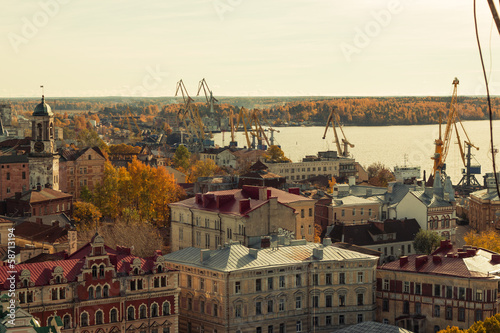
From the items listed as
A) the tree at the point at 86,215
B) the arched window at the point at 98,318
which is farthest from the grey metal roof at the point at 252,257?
the tree at the point at 86,215

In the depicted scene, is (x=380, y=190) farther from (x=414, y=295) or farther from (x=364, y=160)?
(x=364, y=160)

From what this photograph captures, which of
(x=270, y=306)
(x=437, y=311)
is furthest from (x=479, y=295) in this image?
(x=270, y=306)

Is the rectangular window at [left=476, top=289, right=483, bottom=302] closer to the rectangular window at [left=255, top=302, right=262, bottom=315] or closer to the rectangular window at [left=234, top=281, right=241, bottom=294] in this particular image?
the rectangular window at [left=255, top=302, right=262, bottom=315]

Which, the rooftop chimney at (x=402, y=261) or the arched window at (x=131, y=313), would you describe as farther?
the rooftop chimney at (x=402, y=261)

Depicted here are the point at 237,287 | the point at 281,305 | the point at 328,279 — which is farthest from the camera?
the point at 328,279

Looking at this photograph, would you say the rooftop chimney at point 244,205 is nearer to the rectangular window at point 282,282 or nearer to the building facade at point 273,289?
the building facade at point 273,289

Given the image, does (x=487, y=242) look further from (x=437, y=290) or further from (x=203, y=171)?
(x=203, y=171)

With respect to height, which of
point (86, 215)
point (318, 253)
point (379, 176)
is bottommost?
point (379, 176)

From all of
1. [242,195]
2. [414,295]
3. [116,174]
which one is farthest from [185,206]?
[116,174]
